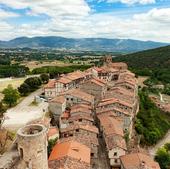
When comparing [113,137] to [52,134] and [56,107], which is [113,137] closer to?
[52,134]

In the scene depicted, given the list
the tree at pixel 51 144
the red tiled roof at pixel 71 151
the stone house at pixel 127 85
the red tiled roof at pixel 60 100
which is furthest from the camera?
the stone house at pixel 127 85

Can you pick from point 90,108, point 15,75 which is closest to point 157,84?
point 15,75

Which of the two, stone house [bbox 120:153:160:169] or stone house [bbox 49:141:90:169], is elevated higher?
stone house [bbox 49:141:90:169]

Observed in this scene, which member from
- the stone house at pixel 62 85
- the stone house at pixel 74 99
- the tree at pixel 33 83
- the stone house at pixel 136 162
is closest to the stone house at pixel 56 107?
the stone house at pixel 74 99

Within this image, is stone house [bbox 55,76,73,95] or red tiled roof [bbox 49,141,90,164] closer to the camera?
red tiled roof [bbox 49,141,90,164]

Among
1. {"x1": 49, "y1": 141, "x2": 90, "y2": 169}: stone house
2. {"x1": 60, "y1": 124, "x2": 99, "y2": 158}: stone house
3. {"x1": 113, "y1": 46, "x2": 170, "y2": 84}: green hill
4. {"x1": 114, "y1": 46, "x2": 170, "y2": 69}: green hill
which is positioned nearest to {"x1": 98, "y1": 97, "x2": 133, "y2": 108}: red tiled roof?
{"x1": 60, "y1": 124, "x2": 99, "y2": 158}: stone house

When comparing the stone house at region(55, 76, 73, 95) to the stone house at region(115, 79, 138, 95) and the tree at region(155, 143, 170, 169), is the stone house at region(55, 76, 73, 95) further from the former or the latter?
the tree at region(155, 143, 170, 169)

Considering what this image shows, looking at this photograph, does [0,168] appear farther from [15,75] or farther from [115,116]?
[15,75]

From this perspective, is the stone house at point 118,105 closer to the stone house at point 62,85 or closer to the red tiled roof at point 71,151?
the stone house at point 62,85

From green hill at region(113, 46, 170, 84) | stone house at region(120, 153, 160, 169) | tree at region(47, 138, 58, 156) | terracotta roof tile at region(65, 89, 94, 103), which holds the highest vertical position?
terracotta roof tile at region(65, 89, 94, 103)
